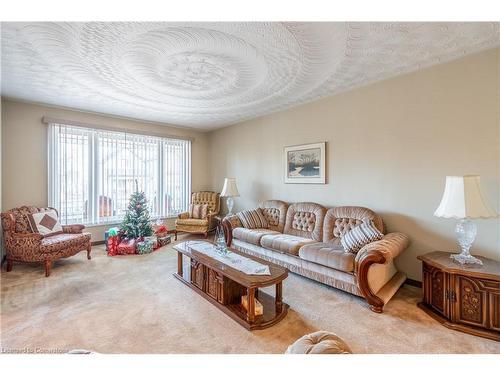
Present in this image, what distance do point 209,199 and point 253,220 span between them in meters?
1.96

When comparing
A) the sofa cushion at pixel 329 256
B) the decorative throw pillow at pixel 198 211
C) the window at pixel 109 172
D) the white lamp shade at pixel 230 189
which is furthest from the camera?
the decorative throw pillow at pixel 198 211

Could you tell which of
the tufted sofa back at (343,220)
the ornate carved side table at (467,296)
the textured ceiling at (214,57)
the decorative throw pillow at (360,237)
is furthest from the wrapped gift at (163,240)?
the ornate carved side table at (467,296)

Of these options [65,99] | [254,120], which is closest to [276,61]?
[254,120]

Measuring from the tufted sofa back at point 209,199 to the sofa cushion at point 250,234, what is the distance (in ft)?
5.58

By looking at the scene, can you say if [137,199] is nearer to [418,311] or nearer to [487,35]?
[418,311]

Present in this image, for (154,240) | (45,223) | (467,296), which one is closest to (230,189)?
(154,240)

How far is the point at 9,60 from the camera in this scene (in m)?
2.65

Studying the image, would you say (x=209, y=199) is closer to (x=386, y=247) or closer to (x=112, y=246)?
(x=112, y=246)

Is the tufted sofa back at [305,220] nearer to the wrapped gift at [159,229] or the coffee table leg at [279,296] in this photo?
the coffee table leg at [279,296]

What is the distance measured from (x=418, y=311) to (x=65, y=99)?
5.71 metres

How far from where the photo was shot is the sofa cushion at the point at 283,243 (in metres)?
3.37

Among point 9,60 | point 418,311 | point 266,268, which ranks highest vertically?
point 9,60

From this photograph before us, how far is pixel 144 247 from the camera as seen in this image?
4.45 meters

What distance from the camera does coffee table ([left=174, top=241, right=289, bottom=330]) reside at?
2.23m
